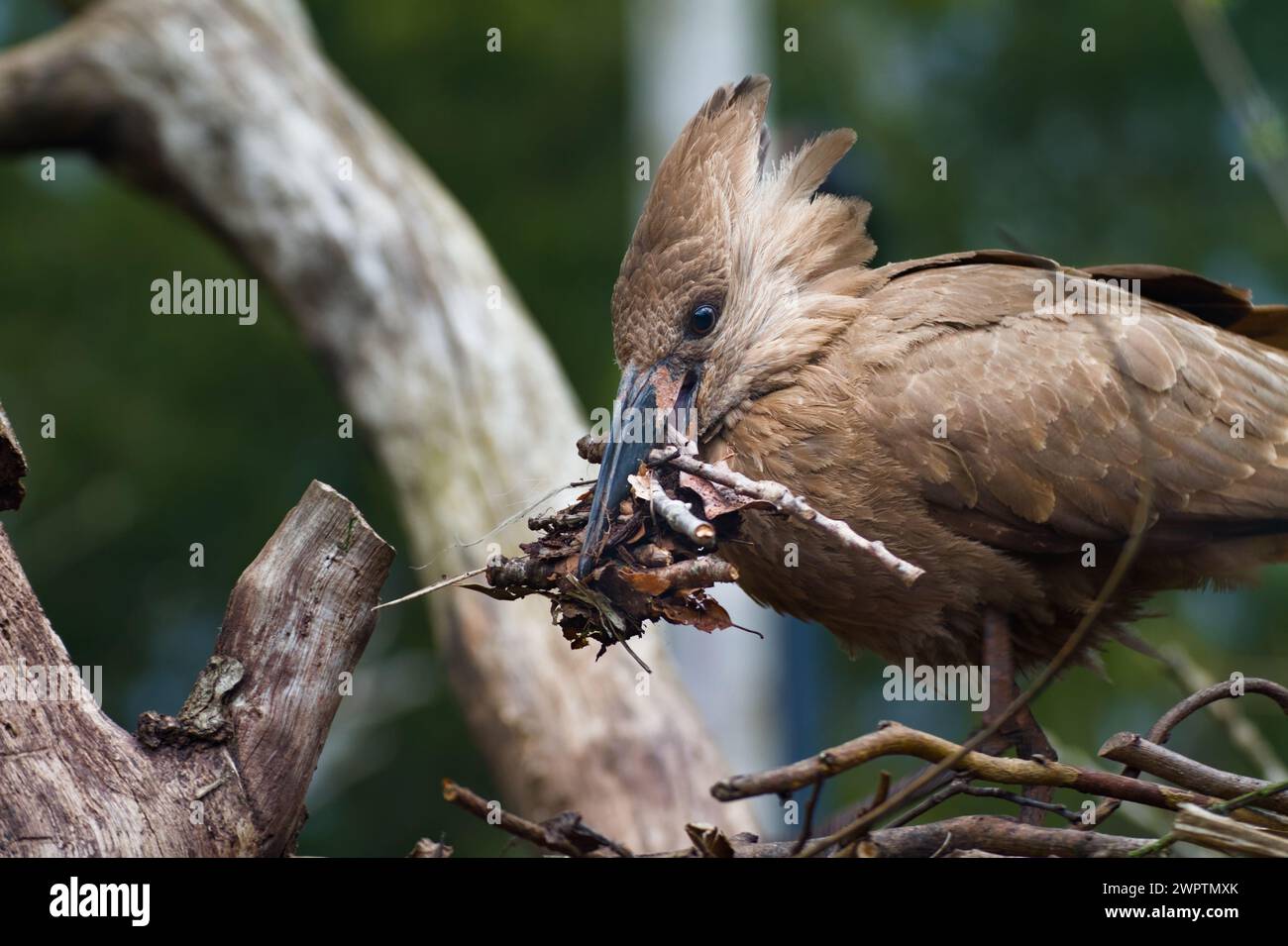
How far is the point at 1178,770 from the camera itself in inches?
108

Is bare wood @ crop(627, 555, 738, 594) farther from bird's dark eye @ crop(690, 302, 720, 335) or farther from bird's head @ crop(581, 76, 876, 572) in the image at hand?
bird's dark eye @ crop(690, 302, 720, 335)

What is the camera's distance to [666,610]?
2791 mm

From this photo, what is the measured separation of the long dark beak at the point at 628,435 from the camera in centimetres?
296

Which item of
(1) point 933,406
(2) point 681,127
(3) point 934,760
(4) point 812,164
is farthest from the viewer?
(2) point 681,127

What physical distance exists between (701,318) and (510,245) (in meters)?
7.63

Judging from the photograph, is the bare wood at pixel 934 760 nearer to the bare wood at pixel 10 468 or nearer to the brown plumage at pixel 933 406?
the brown plumage at pixel 933 406

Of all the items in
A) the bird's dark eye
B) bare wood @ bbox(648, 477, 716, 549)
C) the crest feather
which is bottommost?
bare wood @ bbox(648, 477, 716, 549)

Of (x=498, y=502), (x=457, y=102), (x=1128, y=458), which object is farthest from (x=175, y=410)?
(x=1128, y=458)

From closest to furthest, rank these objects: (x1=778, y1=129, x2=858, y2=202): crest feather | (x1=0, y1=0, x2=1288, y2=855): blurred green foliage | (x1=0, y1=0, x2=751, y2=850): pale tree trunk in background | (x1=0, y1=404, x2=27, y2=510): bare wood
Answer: (x1=0, y1=404, x2=27, y2=510): bare wood
(x1=778, y1=129, x2=858, y2=202): crest feather
(x1=0, y1=0, x2=751, y2=850): pale tree trunk in background
(x1=0, y1=0, x2=1288, y2=855): blurred green foliage

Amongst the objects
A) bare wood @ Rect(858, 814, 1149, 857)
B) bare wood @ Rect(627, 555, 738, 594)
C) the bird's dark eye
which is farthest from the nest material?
the bird's dark eye

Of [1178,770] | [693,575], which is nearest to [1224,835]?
[1178,770]

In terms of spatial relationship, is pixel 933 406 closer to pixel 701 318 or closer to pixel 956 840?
pixel 701 318

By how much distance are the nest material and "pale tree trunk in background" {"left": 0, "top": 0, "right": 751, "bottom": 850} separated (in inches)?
83.3

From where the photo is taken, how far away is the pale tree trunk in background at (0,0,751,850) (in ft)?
16.9
